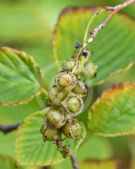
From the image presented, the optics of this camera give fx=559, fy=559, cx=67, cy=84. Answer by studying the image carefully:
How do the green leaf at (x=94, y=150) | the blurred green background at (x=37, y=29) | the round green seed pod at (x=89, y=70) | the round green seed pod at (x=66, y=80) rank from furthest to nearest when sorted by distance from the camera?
the blurred green background at (x=37, y=29), the green leaf at (x=94, y=150), the round green seed pod at (x=89, y=70), the round green seed pod at (x=66, y=80)

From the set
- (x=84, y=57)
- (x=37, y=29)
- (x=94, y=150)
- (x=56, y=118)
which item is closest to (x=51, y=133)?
(x=56, y=118)

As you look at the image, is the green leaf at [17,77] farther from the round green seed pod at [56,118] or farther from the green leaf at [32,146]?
the round green seed pod at [56,118]

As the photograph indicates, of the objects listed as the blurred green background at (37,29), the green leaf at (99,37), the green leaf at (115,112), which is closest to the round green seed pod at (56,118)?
the green leaf at (115,112)

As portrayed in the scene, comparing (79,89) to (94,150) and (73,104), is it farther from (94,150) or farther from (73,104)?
(94,150)

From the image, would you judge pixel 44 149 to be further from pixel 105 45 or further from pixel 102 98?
pixel 105 45

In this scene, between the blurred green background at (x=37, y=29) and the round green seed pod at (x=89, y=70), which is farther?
the blurred green background at (x=37, y=29)
